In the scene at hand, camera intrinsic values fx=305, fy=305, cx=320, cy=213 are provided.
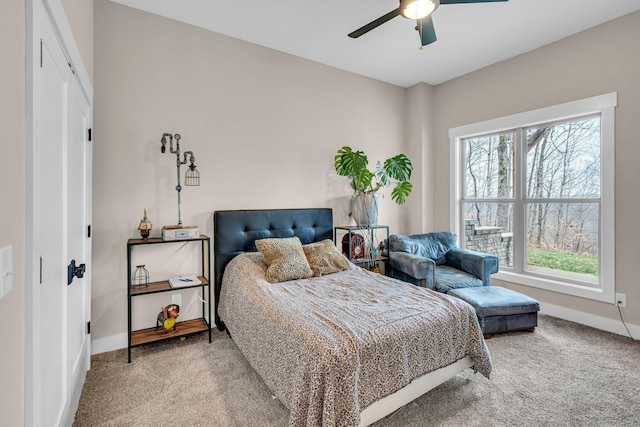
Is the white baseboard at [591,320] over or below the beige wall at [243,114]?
below

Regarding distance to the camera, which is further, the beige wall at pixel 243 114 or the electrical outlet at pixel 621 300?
the electrical outlet at pixel 621 300

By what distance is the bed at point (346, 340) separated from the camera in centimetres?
143

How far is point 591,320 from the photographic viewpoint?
3.09m

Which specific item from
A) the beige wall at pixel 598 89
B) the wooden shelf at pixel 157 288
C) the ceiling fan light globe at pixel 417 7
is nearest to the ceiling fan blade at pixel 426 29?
the ceiling fan light globe at pixel 417 7

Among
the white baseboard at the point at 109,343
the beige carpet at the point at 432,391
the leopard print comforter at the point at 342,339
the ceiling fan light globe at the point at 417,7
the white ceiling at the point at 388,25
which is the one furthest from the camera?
the white ceiling at the point at 388,25

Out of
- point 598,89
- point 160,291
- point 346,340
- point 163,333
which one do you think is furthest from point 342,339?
point 598,89

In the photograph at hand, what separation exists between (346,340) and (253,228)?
187 centimetres

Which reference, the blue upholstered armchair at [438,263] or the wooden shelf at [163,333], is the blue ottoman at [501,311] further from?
the wooden shelf at [163,333]

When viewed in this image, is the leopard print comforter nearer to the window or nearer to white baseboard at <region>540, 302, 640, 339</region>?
white baseboard at <region>540, 302, 640, 339</region>

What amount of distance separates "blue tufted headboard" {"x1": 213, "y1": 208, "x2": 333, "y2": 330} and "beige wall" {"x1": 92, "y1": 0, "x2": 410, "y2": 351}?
143 millimetres

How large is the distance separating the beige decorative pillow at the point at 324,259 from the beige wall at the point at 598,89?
2.39m

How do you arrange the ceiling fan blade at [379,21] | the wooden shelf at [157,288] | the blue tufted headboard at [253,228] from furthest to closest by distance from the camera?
the blue tufted headboard at [253,228] → the wooden shelf at [157,288] → the ceiling fan blade at [379,21]
